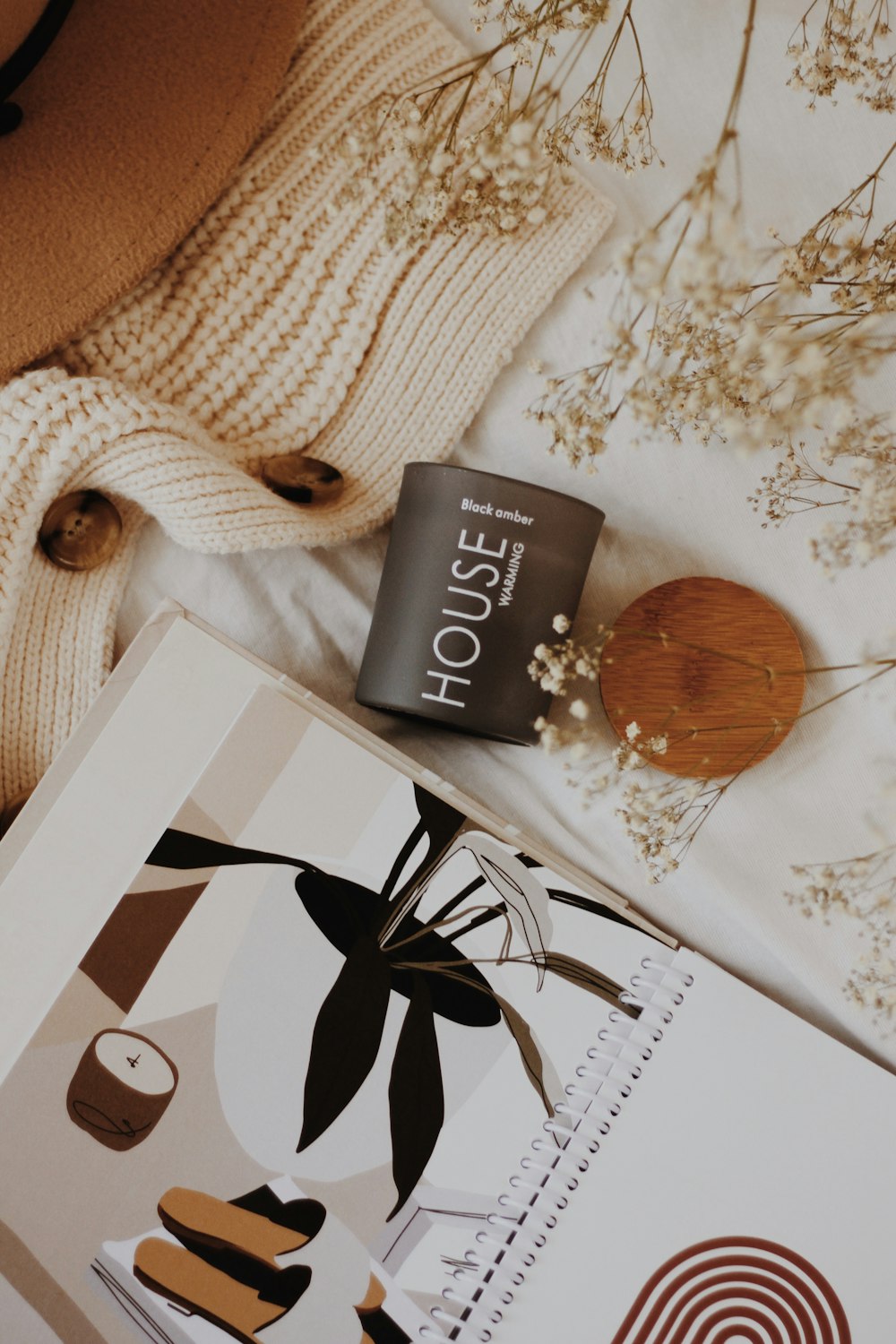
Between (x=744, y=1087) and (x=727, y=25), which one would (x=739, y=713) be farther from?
(x=727, y=25)

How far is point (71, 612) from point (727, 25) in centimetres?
62

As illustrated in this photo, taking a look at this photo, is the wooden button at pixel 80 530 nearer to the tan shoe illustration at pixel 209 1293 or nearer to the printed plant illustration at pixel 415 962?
the printed plant illustration at pixel 415 962

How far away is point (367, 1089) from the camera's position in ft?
1.88

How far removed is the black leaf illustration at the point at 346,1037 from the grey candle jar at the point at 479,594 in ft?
0.53

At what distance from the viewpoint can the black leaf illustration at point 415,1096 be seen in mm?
564

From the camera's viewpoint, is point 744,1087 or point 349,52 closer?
point 744,1087

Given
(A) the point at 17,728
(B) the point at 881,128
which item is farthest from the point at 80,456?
(B) the point at 881,128

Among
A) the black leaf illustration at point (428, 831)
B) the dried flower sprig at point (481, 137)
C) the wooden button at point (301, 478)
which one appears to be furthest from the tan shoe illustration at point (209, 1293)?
the dried flower sprig at point (481, 137)

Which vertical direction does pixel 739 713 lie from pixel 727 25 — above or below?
below

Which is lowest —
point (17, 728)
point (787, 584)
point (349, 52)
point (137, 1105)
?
point (137, 1105)

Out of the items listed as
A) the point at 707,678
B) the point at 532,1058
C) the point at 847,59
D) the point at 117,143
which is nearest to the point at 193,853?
the point at 532,1058

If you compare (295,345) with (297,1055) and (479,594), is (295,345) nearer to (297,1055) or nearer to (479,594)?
(479,594)

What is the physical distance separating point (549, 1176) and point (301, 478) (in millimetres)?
476

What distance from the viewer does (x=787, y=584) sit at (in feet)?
2.26
